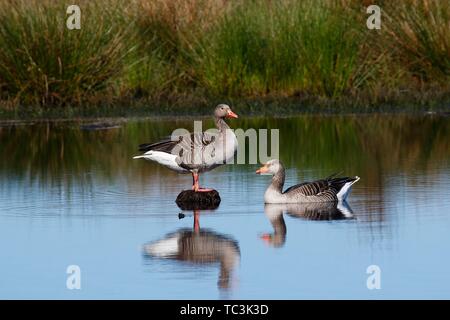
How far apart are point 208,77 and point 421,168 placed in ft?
25.8

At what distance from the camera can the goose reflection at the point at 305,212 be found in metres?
13.1

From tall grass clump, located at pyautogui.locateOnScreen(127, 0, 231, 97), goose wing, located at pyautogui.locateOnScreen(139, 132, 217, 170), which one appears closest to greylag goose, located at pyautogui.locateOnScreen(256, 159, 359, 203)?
goose wing, located at pyautogui.locateOnScreen(139, 132, 217, 170)

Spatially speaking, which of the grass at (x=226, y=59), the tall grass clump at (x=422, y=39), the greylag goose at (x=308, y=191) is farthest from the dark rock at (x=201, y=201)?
the tall grass clump at (x=422, y=39)

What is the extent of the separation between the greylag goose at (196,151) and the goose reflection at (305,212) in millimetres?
778

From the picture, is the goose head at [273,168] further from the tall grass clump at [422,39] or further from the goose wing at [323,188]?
the tall grass clump at [422,39]

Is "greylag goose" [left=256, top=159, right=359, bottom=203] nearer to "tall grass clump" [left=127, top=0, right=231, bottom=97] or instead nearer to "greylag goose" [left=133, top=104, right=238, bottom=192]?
"greylag goose" [left=133, top=104, right=238, bottom=192]

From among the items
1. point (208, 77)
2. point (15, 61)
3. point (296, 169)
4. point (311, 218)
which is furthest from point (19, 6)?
point (311, 218)

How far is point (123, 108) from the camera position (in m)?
23.8

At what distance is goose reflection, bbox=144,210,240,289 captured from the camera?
1138cm

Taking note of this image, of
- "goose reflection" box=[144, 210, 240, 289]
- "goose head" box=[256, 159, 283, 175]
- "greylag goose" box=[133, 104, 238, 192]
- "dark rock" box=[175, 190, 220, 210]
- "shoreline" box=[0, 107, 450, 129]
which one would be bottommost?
"goose reflection" box=[144, 210, 240, 289]

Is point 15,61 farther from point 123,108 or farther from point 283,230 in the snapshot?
point 283,230

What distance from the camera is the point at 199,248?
11.9 meters

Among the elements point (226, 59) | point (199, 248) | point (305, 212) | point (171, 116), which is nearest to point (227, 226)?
point (199, 248)

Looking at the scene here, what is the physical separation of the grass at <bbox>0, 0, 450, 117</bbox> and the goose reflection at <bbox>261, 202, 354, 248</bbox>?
366 inches
